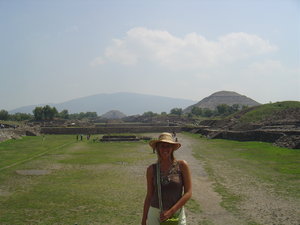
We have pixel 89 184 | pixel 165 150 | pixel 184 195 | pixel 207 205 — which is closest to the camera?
pixel 184 195

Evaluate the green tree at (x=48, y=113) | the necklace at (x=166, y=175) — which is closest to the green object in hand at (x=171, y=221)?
the necklace at (x=166, y=175)

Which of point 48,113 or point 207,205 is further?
point 48,113

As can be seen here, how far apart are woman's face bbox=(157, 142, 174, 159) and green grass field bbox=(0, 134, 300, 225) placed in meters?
5.55

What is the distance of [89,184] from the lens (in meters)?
14.1

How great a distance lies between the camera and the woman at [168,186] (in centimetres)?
404

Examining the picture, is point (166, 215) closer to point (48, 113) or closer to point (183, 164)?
point (183, 164)

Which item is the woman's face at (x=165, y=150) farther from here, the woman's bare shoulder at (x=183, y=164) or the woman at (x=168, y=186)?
the woman's bare shoulder at (x=183, y=164)

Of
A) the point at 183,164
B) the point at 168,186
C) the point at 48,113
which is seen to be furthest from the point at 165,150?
the point at 48,113

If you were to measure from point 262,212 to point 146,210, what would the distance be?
22.6 feet

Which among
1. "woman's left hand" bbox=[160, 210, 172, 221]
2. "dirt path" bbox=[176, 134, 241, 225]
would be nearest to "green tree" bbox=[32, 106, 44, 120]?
"dirt path" bbox=[176, 134, 241, 225]

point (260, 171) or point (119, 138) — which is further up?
point (119, 138)

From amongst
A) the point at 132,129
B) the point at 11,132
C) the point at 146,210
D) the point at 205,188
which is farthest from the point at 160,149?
the point at 132,129

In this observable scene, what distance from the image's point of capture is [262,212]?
9.83 metres

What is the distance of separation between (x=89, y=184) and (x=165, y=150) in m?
10.6
